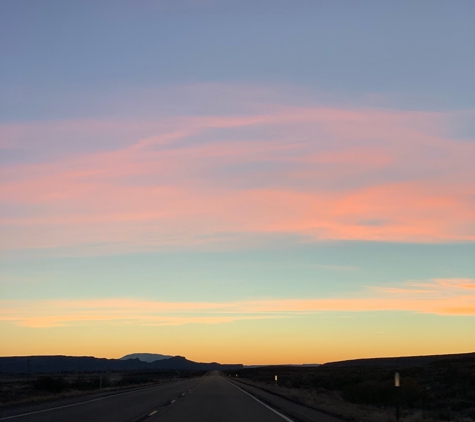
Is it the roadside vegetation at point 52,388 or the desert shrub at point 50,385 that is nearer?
the roadside vegetation at point 52,388

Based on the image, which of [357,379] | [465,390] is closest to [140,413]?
[465,390]

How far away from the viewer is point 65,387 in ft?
186

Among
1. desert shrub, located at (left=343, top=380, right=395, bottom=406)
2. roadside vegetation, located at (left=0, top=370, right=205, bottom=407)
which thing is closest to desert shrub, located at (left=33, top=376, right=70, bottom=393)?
roadside vegetation, located at (left=0, top=370, right=205, bottom=407)

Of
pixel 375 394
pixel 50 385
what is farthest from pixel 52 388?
pixel 375 394

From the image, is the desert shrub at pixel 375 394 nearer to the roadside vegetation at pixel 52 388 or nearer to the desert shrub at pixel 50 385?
the roadside vegetation at pixel 52 388

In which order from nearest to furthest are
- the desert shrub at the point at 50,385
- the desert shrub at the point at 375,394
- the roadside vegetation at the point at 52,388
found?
1. the desert shrub at the point at 375,394
2. the roadside vegetation at the point at 52,388
3. the desert shrub at the point at 50,385

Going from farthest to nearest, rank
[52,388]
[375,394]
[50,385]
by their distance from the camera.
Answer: [50,385] < [52,388] < [375,394]

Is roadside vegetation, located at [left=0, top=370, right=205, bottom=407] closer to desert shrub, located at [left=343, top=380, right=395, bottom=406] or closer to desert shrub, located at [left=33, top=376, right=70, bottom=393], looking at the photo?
desert shrub, located at [left=33, top=376, right=70, bottom=393]

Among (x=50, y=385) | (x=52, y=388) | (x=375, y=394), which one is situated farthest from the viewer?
(x=50, y=385)

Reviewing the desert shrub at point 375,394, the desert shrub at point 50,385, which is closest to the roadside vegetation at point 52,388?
the desert shrub at point 50,385

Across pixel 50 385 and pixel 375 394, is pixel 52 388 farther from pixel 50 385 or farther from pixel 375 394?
pixel 375 394

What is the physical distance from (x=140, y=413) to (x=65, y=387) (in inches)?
1535

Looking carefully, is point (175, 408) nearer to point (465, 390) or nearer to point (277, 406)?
point (277, 406)

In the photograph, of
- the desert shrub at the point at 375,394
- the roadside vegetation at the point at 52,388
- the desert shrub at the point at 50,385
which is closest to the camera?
the desert shrub at the point at 375,394
